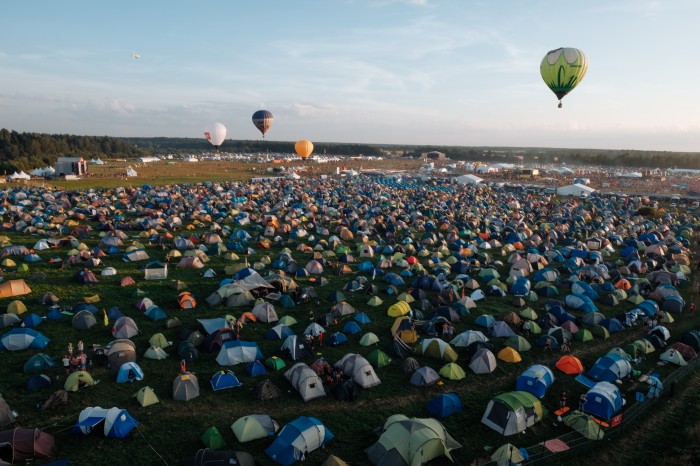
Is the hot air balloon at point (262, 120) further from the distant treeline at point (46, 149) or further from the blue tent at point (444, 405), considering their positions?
the blue tent at point (444, 405)

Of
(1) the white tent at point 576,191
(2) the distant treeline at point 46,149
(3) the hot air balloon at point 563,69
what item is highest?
(3) the hot air balloon at point 563,69

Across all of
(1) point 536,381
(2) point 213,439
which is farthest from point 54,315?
(1) point 536,381

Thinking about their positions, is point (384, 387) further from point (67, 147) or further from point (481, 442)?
point (67, 147)

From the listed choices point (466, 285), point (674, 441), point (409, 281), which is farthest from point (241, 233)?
point (674, 441)

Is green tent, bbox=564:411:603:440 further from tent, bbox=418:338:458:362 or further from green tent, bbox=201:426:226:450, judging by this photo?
green tent, bbox=201:426:226:450

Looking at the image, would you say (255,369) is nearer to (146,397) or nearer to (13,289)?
(146,397)

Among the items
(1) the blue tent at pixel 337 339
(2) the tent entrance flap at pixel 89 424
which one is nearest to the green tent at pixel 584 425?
(1) the blue tent at pixel 337 339
